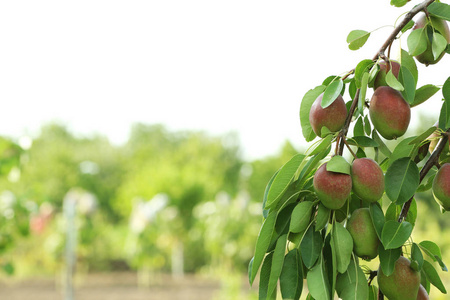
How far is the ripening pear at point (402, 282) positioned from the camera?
61cm

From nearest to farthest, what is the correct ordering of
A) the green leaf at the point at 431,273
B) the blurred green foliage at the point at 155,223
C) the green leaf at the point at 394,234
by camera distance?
the green leaf at the point at 394,234 → the green leaf at the point at 431,273 → the blurred green foliage at the point at 155,223

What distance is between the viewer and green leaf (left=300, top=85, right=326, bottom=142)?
0.66m

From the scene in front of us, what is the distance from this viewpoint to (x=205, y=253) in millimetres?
9062

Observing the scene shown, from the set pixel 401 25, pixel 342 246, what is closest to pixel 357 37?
pixel 401 25

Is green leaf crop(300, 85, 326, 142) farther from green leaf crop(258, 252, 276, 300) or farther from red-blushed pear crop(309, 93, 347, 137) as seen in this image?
green leaf crop(258, 252, 276, 300)

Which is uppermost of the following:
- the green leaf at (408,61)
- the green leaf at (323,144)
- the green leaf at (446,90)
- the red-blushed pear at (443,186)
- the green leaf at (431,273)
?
the green leaf at (408,61)

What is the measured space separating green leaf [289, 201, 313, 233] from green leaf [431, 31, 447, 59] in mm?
240

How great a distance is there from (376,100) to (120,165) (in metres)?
17.3

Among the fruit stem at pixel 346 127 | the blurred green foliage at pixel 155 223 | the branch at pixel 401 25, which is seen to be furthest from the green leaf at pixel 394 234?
the blurred green foliage at pixel 155 223

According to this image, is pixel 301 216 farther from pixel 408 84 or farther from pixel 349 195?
pixel 408 84

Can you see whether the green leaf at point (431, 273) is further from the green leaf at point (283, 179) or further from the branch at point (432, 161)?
the green leaf at point (283, 179)

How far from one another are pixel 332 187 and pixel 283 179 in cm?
7

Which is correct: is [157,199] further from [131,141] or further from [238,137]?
[131,141]

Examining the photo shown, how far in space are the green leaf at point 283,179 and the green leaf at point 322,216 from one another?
0.05 m
